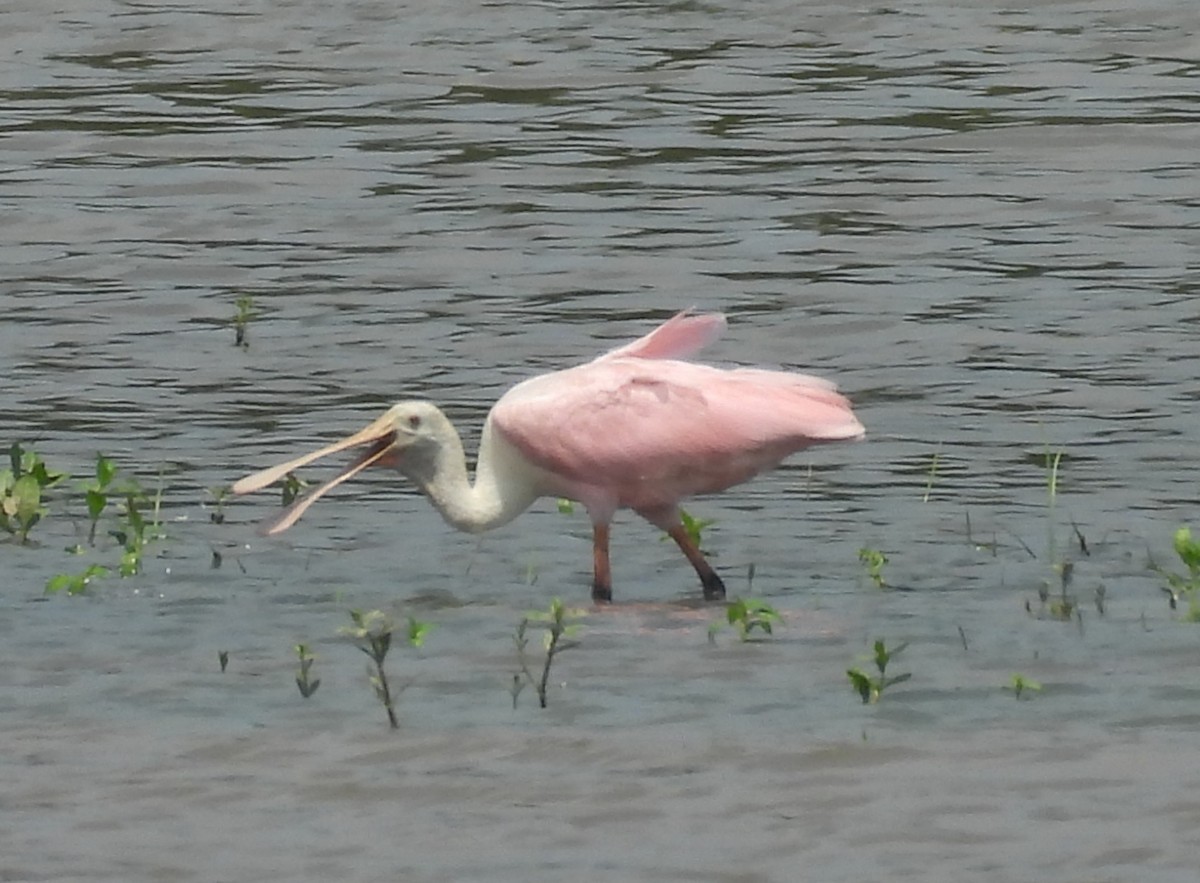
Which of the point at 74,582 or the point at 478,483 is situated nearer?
the point at 74,582

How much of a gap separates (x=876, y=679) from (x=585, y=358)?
4224 millimetres

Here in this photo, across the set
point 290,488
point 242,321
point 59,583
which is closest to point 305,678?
point 59,583

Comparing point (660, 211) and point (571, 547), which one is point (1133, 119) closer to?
point (660, 211)

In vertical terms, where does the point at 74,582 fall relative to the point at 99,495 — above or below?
below

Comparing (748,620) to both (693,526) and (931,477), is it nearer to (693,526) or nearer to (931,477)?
(693,526)

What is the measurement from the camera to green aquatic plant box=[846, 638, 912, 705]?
631cm

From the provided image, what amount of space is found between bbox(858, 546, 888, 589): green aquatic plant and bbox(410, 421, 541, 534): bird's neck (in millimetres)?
837

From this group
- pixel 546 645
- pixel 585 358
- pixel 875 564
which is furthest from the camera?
pixel 585 358

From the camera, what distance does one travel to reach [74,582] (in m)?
7.46

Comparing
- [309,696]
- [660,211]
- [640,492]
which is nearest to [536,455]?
[640,492]

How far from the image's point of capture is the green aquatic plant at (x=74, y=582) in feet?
24.4

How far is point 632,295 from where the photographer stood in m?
11.6

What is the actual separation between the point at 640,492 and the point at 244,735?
1.80 meters

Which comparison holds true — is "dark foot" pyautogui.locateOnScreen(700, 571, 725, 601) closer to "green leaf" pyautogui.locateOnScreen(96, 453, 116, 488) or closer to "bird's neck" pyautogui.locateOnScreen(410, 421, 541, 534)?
"bird's neck" pyautogui.locateOnScreen(410, 421, 541, 534)
